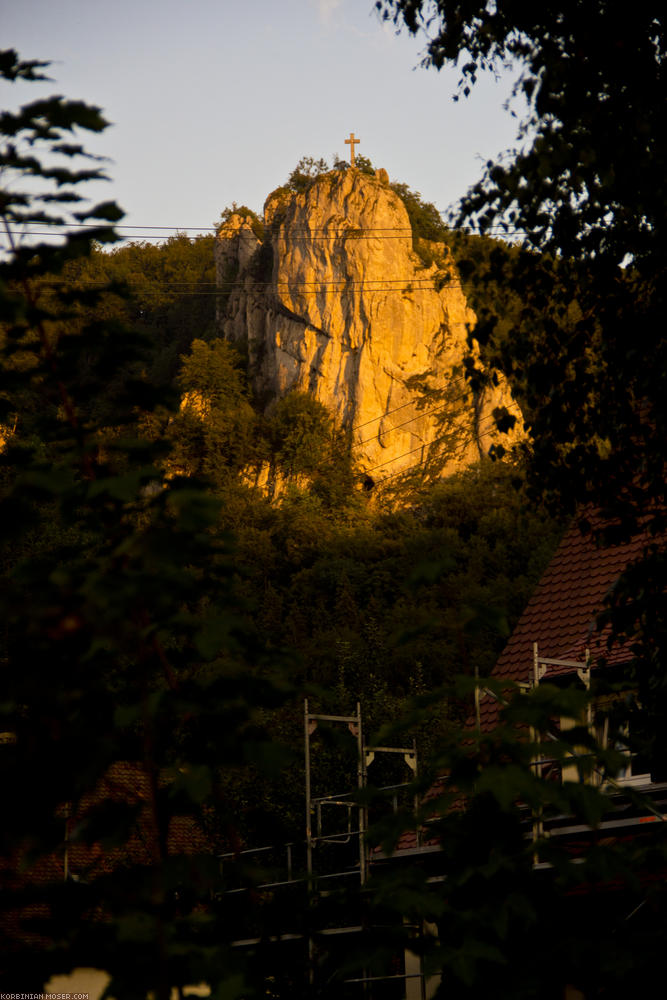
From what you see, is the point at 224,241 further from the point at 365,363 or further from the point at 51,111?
the point at 51,111

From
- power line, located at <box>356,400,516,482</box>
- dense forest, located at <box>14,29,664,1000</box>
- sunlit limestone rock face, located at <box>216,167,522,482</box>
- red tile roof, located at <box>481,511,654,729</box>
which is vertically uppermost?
sunlit limestone rock face, located at <box>216,167,522,482</box>

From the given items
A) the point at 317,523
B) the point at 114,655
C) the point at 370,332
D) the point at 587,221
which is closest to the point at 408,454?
the point at 370,332

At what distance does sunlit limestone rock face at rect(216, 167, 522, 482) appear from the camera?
61.1 metres

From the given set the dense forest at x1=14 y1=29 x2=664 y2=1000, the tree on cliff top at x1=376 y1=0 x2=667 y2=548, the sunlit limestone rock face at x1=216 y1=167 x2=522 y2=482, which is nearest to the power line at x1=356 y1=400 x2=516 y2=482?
the sunlit limestone rock face at x1=216 y1=167 x2=522 y2=482

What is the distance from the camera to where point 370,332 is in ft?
205

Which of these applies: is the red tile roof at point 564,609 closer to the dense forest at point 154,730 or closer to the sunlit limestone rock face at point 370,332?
the dense forest at point 154,730

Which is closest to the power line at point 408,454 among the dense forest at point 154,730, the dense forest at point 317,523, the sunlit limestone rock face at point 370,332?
the sunlit limestone rock face at point 370,332

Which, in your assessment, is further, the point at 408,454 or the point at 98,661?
the point at 408,454

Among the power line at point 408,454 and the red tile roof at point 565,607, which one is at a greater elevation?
→ the power line at point 408,454

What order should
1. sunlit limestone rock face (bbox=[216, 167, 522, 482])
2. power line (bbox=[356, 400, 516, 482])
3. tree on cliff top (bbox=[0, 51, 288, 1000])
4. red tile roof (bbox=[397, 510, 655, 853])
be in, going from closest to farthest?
tree on cliff top (bbox=[0, 51, 288, 1000]) → red tile roof (bbox=[397, 510, 655, 853]) → power line (bbox=[356, 400, 516, 482]) → sunlit limestone rock face (bbox=[216, 167, 522, 482])

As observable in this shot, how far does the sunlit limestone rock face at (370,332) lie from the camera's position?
201 feet

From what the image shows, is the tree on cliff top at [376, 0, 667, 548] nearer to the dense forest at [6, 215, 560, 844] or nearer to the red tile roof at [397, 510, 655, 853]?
the dense forest at [6, 215, 560, 844]

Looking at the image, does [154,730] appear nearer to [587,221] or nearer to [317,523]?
[587,221]

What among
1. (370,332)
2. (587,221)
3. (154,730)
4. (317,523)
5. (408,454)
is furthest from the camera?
(370,332)
